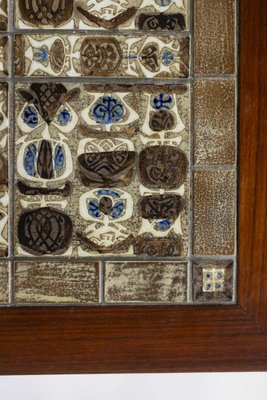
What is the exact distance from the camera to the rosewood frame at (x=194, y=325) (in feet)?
3.33

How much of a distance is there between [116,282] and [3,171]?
265 millimetres

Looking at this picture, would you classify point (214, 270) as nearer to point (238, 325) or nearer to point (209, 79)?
point (238, 325)

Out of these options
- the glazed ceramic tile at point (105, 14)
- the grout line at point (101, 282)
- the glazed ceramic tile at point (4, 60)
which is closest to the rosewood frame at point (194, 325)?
the grout line at point (101, 282)

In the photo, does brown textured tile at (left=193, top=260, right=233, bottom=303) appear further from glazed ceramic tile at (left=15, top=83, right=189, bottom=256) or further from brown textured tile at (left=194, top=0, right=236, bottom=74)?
brown textured tile at (left=194, top=0, right=236, bottom=74)

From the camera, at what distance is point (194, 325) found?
1.03 metres

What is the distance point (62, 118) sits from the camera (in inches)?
39.9

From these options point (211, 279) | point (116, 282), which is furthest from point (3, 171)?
point (211, 279)

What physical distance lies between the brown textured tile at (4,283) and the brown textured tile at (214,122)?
14.4 inches

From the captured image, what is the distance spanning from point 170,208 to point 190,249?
78mm

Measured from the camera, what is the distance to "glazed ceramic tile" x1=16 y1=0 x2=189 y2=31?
1.00 m

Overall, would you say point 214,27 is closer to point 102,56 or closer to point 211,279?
point 102,56

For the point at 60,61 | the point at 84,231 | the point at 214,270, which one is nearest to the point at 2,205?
the point at 84,231

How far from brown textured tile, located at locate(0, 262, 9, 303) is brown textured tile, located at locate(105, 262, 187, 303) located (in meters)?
0.17

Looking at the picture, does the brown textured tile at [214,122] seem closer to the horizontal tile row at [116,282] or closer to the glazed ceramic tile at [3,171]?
the horizontal tile row at [116,282]
